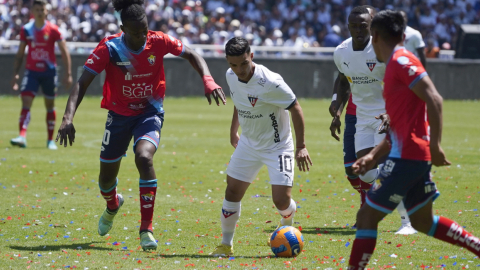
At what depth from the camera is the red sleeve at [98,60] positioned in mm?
6500

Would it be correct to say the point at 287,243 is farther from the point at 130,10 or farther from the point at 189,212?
the point at 130,10

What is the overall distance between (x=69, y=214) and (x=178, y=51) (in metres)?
2.51

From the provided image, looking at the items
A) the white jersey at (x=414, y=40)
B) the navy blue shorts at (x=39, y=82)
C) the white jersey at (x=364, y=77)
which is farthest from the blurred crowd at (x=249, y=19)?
→ the white jersey at (x=364, y=77)

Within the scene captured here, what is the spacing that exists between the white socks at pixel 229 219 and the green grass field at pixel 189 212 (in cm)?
21

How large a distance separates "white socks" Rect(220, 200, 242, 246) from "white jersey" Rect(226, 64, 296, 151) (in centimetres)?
59

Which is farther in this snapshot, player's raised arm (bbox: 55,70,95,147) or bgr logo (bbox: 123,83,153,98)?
bgr logo (bbox: 123,83,153,98)

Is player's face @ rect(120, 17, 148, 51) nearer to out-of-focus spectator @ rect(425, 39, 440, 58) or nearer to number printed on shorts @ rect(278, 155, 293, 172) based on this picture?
number printed on shorts @ rect(278, 155, 293, 172)

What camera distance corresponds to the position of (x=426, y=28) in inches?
1224

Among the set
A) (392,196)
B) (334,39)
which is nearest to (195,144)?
(392,196)

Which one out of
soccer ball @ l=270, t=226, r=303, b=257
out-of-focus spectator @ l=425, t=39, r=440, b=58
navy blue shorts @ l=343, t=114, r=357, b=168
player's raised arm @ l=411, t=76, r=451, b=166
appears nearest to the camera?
player's raised arm @ l=411, t=76, r=451, b=166

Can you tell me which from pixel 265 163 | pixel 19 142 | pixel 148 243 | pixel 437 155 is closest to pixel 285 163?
pixel 265 163

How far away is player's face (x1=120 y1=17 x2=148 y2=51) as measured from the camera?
6383 mm

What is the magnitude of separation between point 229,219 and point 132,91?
171 centimetres

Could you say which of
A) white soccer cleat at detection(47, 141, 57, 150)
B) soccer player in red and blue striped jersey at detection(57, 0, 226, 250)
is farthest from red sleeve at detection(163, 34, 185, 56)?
white soccer cleat at detection(47, 141, 57, 150)
